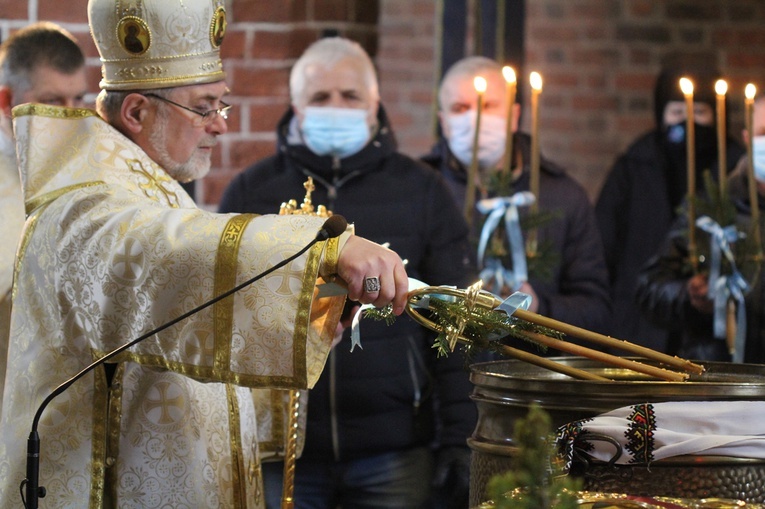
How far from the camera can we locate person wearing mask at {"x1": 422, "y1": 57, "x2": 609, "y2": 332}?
4.05 m

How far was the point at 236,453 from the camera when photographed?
258 centimetres

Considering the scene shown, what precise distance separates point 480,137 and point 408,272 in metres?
1.07

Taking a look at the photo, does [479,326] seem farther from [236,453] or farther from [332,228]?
[236,453]

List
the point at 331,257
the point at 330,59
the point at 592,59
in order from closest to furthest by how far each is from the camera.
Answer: the point at 331,257 → the point at 330,59 → the point at 592,59

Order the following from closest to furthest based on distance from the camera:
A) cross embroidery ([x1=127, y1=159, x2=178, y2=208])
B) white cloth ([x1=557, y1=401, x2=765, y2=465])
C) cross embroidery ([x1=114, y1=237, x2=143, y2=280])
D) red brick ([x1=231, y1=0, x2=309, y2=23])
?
1. white cloth ([x1=557, y1=401, x2=765, y2=465])
2. cross embroidery ([x1=114, y1=237, x2=143, y2=280])
3. cross embroidery ([x1=127, y1=159, x2=178, y2=208])
4. red brick ([x1=231, y1=0, x2=309, y2=23])

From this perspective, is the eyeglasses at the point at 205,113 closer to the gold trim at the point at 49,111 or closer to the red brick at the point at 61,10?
the gold trim at the point at 49,111

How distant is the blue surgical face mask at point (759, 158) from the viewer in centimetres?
434

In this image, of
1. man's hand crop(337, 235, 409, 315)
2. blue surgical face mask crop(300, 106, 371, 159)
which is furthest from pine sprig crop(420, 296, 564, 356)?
blue surgical face mask crop(300, 106, 371, 159)

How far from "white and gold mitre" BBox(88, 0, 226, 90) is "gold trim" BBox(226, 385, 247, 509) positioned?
26.9 inches

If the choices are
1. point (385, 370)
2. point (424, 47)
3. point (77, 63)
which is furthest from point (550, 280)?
point (424, 47)

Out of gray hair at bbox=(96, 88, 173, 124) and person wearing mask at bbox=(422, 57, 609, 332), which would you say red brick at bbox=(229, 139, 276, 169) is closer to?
person wearing mask at bbox=(422, 57, 609, 332)

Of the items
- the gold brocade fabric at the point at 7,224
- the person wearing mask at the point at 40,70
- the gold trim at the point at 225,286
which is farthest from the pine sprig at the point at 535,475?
the person wearing mask at the point at 40,70

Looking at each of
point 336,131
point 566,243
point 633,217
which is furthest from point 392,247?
point 633,217

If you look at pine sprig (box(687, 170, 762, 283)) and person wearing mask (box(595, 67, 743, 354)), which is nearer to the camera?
pine sprig (box(687, 170, 762, 283))
